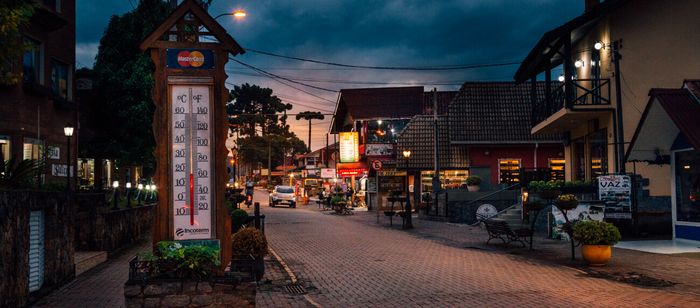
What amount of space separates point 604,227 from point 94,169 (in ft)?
86.6

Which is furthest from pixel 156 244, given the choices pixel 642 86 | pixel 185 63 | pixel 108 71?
pixel 108 71

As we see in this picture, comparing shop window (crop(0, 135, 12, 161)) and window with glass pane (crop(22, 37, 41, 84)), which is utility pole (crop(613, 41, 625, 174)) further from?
shop window (crop(0, 135, 12, 161))

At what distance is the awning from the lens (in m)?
15.2

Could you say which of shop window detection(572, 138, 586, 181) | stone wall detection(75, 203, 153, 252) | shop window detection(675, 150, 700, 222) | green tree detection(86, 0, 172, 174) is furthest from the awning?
green tree detection(86, 0, 172, 174)

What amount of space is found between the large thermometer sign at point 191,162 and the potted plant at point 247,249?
2224 mm

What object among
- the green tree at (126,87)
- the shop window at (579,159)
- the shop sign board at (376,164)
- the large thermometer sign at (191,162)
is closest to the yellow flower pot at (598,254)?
the large thermometer sign at (191,162)

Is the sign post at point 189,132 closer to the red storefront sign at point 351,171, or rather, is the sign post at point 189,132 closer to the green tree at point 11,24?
the green tree at point 11,24

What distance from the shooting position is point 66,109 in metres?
23.4

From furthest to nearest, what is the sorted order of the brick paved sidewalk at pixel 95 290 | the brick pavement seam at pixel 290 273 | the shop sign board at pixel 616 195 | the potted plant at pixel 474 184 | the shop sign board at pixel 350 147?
the shop sign board at pixel 350 147 → the potted plant at pixel 474 184 → the shop sign board at pixel 616 195 → the brick pavement seam at pixel 290 273 → the brick paved sidewalk at pixel 95 290

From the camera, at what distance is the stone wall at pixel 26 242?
8.84 m

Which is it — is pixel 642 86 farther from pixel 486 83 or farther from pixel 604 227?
pixel 486 83

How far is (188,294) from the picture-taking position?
739 centimetres

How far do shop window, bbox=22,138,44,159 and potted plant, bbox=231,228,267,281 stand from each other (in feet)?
41.8

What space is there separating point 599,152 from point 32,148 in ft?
67.9
